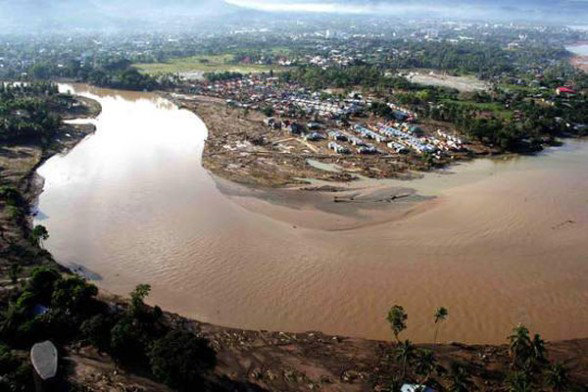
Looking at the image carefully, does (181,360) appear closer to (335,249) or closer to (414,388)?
(414,388)

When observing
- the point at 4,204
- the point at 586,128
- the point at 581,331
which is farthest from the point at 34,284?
the point at 586,128

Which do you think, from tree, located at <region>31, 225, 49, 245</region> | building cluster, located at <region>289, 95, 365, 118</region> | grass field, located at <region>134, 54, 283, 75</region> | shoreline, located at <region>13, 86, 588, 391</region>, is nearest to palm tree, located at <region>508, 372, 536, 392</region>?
shoreline, located at <region>13, 86, 588, 391</region>

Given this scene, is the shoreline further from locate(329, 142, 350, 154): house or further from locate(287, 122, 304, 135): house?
locate(287, 122, 304, 135): house

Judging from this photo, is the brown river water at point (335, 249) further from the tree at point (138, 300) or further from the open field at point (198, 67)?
the open field at point (198, 67)

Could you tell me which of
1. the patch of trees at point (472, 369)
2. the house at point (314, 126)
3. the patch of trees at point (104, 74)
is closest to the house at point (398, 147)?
the house at point (314, 126)

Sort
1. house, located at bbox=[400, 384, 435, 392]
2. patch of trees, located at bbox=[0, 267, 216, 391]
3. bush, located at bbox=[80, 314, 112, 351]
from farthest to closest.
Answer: bush, located at bbox=[80, 314, 112, 351] < house, located at bbox=[400, 384, 435, 392] < patch of trees, located at bbox=[0, 267, 216, 391]

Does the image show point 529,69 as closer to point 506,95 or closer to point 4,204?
point 506,95
